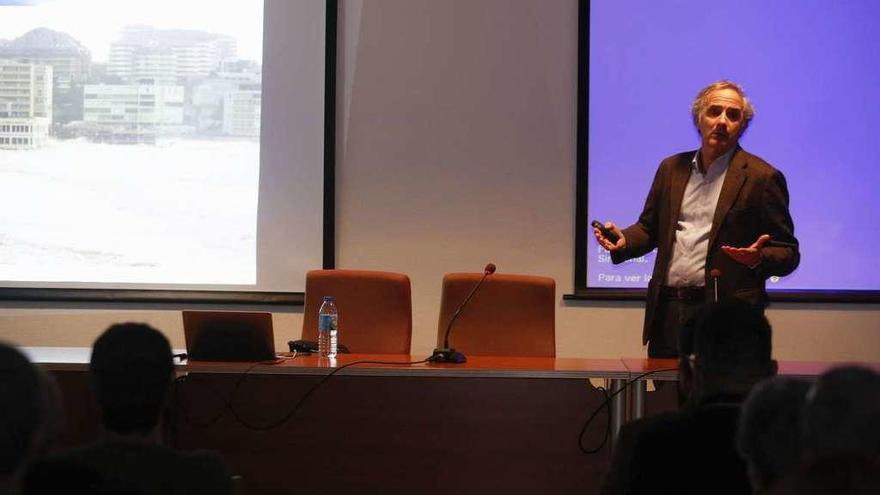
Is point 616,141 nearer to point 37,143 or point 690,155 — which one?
point 690,155

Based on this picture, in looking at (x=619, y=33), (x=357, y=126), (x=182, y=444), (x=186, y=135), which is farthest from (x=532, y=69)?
(x=182, y=444)

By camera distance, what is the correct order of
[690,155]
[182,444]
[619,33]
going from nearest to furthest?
[182,444] < [690,155] < [619,33]

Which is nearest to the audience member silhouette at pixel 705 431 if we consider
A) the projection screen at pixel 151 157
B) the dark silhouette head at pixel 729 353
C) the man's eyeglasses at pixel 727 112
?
the dark silhouette head at pixel 729 353

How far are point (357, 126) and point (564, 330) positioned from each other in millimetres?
1514

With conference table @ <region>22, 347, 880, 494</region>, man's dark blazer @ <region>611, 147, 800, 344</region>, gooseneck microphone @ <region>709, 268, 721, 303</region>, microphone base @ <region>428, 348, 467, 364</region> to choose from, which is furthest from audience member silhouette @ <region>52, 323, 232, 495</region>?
man's dark blazer @ <region>611, 147, 800, 344</region>

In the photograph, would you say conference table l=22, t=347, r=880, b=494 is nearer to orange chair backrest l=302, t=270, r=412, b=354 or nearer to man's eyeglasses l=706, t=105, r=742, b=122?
orange chair backrest l=302, t=270, r=412, b=354

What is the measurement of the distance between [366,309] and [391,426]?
30.9 inches

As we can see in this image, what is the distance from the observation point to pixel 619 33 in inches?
216

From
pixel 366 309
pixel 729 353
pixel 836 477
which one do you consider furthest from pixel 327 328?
pixel 836 477

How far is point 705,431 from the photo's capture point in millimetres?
1971

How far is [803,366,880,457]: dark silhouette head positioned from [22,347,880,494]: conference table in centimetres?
213

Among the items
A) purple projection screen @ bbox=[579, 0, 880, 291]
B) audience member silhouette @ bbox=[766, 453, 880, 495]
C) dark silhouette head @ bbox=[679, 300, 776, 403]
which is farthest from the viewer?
purple projection screen @ bbox=[579, 0, 880, 291]

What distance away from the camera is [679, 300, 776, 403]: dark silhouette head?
2.12 metres

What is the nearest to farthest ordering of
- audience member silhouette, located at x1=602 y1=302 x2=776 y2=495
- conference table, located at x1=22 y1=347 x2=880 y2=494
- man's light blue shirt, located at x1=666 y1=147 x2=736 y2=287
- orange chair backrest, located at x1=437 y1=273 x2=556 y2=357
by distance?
audience member silhouette, located at x1=602 y1=302 x2=776 y2=495, conference table, located at x1=22 y1=347 x2=880 y2=494, man's light blue shirt, located at x1=666 y1=147 x2=736 y2=287, orange chair backrest, located at x1=437 y1=273 x2=556 y2=357
